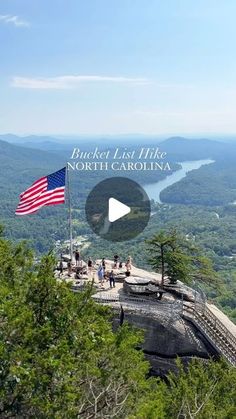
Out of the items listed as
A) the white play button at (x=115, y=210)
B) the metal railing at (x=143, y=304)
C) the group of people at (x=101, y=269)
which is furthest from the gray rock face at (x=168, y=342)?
the white play button at (x=115, y=210)

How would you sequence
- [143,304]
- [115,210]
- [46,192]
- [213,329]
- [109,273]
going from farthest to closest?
[115,210]
[109,273]
[46,192]
[143,304]
[213,329]

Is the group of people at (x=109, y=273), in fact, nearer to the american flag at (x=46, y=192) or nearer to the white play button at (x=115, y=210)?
the white play button at (x=115, y=210)

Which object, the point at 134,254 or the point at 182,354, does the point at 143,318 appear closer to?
the point at 182,354

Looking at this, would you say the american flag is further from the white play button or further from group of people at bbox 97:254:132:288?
group of people at bbox 97:254:132:288

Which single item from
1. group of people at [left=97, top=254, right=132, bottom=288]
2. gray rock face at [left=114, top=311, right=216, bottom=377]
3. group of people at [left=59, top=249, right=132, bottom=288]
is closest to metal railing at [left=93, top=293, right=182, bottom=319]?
gray rock face at [left=114, top=311, right=216, bottom=377]

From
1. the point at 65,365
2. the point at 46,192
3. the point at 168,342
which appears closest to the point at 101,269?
the point at 46,192

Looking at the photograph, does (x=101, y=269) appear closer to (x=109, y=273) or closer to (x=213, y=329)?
(x=109, y=273)
